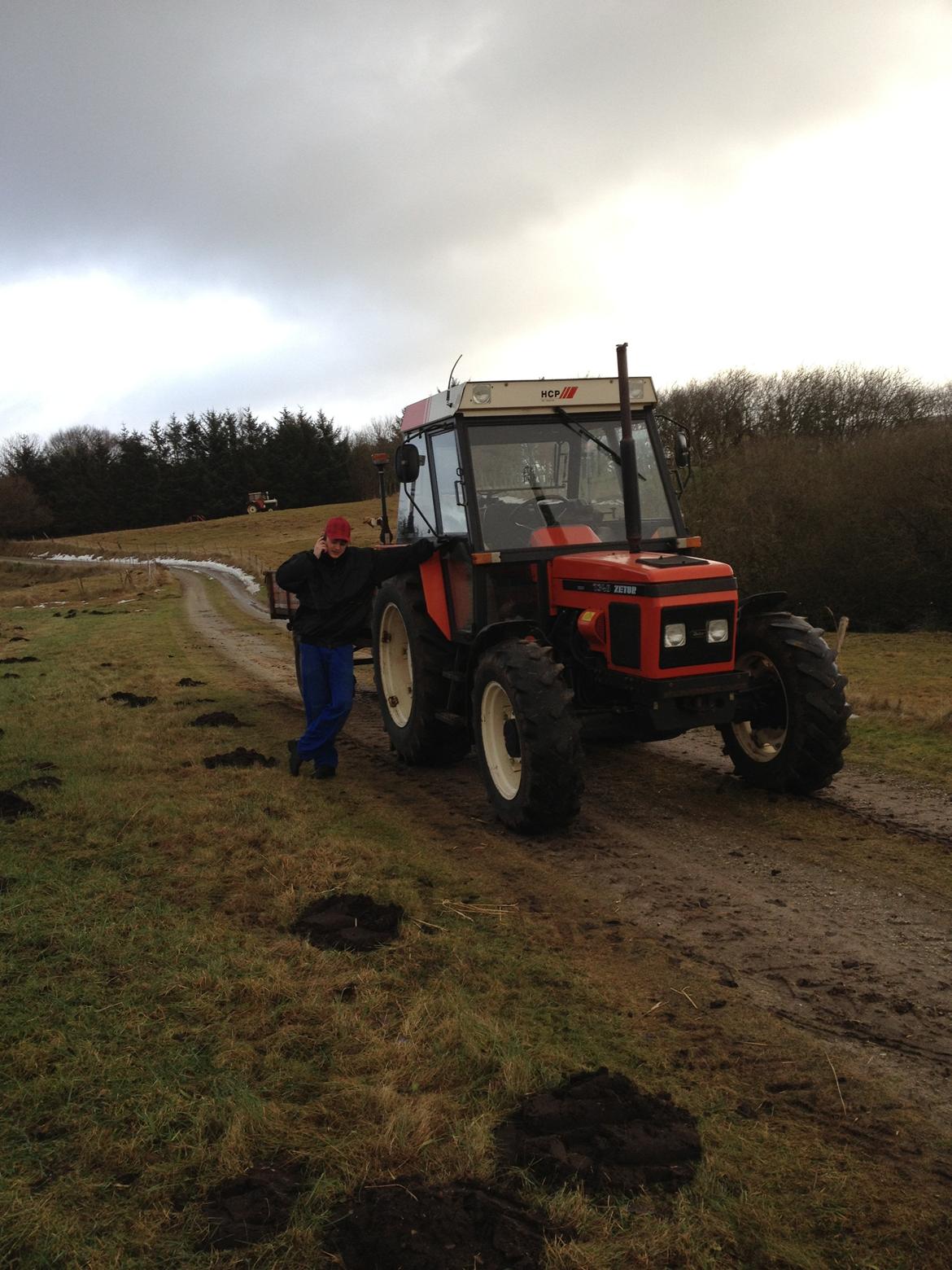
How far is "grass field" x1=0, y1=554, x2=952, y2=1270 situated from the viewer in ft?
8.23

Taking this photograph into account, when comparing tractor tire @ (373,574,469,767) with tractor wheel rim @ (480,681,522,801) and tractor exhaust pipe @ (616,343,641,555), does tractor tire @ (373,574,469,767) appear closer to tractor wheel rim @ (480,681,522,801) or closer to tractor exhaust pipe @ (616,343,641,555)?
tractor wheel rim @ (480,681,522,801)

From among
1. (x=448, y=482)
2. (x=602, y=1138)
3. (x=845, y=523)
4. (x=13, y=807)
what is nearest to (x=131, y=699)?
(x=13, y=807)

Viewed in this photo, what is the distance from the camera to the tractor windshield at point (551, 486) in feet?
21.4

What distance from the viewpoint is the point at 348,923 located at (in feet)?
14.5

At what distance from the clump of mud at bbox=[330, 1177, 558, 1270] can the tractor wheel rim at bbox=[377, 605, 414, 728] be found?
552 centimetres

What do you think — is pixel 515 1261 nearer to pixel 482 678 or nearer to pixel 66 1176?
pixel 66 1176

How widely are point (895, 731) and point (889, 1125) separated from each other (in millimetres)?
5713

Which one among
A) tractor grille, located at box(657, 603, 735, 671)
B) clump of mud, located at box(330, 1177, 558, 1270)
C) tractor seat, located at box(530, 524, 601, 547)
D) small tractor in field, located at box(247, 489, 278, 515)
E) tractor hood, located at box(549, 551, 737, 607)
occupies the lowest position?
small tractor in field, located at box(247, 489, 278, 515)

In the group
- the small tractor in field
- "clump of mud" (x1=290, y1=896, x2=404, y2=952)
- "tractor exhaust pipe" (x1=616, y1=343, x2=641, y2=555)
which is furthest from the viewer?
the small tractor in field

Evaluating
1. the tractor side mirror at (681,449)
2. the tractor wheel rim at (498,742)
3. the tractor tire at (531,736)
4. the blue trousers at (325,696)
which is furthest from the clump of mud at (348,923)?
the tractor side mirror at (681,449)

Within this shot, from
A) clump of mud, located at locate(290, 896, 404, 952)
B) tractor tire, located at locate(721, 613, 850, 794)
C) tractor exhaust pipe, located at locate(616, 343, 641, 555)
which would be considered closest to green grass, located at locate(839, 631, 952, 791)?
tractor tire, located at locate(721, 613, 850, 794)

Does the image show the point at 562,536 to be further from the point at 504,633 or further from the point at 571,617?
the point at 504,633

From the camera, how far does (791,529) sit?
79.4 feet

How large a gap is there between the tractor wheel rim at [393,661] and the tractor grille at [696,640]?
2.92 m
